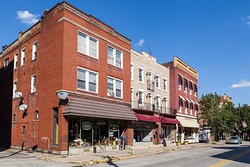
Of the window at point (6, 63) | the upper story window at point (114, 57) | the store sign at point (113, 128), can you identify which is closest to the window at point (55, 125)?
the store sign at point (113, 128)

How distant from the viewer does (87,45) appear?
2369 cm

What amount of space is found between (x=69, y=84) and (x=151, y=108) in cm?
1494

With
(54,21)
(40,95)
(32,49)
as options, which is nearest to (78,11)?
(54,21)

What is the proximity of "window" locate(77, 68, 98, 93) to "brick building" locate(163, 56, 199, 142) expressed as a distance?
18.6 meters

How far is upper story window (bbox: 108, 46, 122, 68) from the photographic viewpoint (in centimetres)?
2656

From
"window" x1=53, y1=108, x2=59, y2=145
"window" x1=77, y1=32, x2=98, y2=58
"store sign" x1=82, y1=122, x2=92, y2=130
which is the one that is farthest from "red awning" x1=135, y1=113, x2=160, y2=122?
"window" x1=53, y1=108, x2=59, y2=145

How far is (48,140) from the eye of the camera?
2127 cm

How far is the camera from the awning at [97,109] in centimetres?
2040

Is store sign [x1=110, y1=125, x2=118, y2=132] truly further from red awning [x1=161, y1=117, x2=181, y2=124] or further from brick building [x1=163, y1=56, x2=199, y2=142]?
brick building [x1=163, y1=56, x2=199, y2=142]

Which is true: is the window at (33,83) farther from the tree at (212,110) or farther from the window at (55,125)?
the tree at (212,110)

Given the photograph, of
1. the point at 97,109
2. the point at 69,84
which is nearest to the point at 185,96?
the point at 97,109

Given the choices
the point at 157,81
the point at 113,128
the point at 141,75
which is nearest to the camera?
the point at 113,128

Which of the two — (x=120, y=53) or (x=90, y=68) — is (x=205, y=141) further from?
(x=90, y=68)

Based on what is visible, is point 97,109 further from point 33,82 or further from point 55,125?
point 33,82
